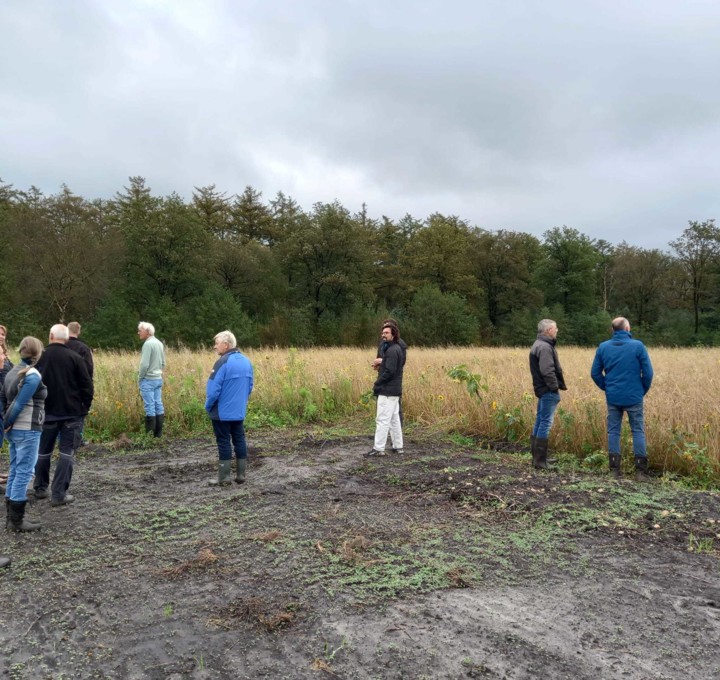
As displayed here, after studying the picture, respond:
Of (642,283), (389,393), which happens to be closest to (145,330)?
(389,393)

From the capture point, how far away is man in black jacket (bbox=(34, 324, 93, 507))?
6074 mm

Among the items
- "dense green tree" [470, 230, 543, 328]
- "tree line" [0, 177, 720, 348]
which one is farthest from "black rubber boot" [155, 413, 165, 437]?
"dense green tree" [470, 230, 543, 328]

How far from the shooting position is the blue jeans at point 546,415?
761 centimetres

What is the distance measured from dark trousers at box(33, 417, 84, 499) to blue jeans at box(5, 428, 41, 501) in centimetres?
74

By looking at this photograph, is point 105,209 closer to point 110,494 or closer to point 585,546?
point 110,494

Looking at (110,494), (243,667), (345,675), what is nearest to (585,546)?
(345,675)

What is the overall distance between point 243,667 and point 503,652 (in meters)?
1.40

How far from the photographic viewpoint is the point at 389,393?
8.12 m

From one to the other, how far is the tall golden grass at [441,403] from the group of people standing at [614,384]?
0.57 m

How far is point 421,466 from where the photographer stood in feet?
24.4

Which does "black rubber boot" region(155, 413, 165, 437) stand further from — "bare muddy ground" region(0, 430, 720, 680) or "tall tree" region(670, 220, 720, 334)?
"tall tree" region(670, 220, 720, 334)

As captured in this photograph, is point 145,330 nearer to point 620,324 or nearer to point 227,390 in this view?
point 227,390

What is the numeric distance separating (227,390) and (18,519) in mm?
2358

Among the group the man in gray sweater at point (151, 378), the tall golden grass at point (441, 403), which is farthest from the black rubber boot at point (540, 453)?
the man in gray sweater at point (151, 378)
